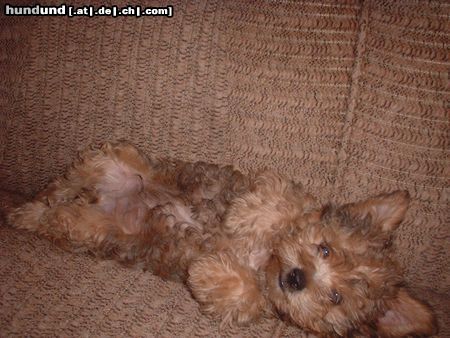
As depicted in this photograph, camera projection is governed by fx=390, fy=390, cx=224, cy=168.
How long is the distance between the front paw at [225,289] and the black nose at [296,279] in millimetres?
225

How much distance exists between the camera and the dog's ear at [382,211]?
5.94ft

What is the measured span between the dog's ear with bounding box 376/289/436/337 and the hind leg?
1.33 meters

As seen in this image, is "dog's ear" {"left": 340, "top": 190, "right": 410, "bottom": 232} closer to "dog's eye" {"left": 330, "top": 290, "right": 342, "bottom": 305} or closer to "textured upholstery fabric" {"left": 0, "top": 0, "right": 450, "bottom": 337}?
"textured upholstery fabric" {"left": 0, "top": 0, "right": 450, "bottom": 337}

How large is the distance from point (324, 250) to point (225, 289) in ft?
1.69

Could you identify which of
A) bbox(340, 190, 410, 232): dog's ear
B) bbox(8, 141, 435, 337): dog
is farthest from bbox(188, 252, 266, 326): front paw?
bbox(340, 190, 410, 232): dog's ear

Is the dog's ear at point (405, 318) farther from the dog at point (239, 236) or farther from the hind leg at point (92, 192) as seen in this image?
the hind leg at point (92, 192)

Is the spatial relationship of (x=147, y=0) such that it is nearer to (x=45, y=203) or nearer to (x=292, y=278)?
(x=45, y=203)

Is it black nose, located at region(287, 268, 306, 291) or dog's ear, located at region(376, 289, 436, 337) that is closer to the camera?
dog's ear, located at region(376, 289, 436, 337)

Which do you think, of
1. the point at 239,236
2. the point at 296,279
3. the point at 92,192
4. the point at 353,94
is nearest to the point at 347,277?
the point at 296,279

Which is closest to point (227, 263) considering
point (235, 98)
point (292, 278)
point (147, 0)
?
point (292, 278)

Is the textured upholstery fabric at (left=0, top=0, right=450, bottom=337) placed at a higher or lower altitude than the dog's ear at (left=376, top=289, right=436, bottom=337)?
higher

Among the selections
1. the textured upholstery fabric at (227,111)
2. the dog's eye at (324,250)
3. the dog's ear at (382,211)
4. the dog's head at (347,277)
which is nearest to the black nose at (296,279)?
the dog's head at (347,277)

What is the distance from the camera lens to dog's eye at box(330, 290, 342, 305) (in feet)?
5.85

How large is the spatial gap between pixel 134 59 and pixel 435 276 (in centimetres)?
203
